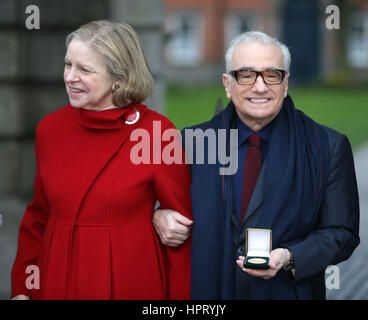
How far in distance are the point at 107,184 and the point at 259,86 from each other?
680 mm

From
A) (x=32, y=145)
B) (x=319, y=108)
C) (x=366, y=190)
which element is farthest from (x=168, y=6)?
(x=32, y=145)

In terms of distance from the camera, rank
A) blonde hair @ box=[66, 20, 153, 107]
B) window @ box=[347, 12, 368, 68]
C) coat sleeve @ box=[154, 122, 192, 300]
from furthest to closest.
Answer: window @ box=[347, 12, 368, 68] → coat sleeve @ box=[154, 122, 192, 300] → blonde hair @ box=[66, 20, 153, 107]

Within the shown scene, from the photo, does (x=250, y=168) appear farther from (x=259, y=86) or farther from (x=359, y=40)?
(x=359, y=40)

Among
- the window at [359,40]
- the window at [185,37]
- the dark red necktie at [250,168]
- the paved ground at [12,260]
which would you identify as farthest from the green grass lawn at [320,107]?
the dark red necktie at [250,168]

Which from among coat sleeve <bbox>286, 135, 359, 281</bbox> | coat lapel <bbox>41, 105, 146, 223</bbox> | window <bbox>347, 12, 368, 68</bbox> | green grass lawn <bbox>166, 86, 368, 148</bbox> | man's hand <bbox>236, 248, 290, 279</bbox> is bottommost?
man's hand <bbox>236, 248, 290, 279</bbox>

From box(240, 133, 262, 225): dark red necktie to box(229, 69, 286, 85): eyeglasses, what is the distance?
0.22 metres

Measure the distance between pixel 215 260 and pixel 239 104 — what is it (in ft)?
1.97

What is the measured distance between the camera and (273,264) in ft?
8.35

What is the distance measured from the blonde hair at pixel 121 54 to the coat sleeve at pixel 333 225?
2.56ft

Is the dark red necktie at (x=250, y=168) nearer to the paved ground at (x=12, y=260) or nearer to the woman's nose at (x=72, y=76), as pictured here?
the woman's nose at (x=72, y=76)

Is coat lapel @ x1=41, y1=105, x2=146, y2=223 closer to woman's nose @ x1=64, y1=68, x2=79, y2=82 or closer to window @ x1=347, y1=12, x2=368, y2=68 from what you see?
woman's nose @ x1=64, y1=68, x2=79, y2=82

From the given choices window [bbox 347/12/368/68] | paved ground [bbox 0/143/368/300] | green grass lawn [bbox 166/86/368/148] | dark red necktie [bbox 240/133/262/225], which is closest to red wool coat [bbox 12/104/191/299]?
dark red necktie [bbox 240/133/262/225]

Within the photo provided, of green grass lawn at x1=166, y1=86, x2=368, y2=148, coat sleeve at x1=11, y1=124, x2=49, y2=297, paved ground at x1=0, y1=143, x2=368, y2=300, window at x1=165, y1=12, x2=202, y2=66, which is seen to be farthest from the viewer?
window at x1=165, y1=12, x2=202, y2=66

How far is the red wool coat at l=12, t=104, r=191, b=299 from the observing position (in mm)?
2730
